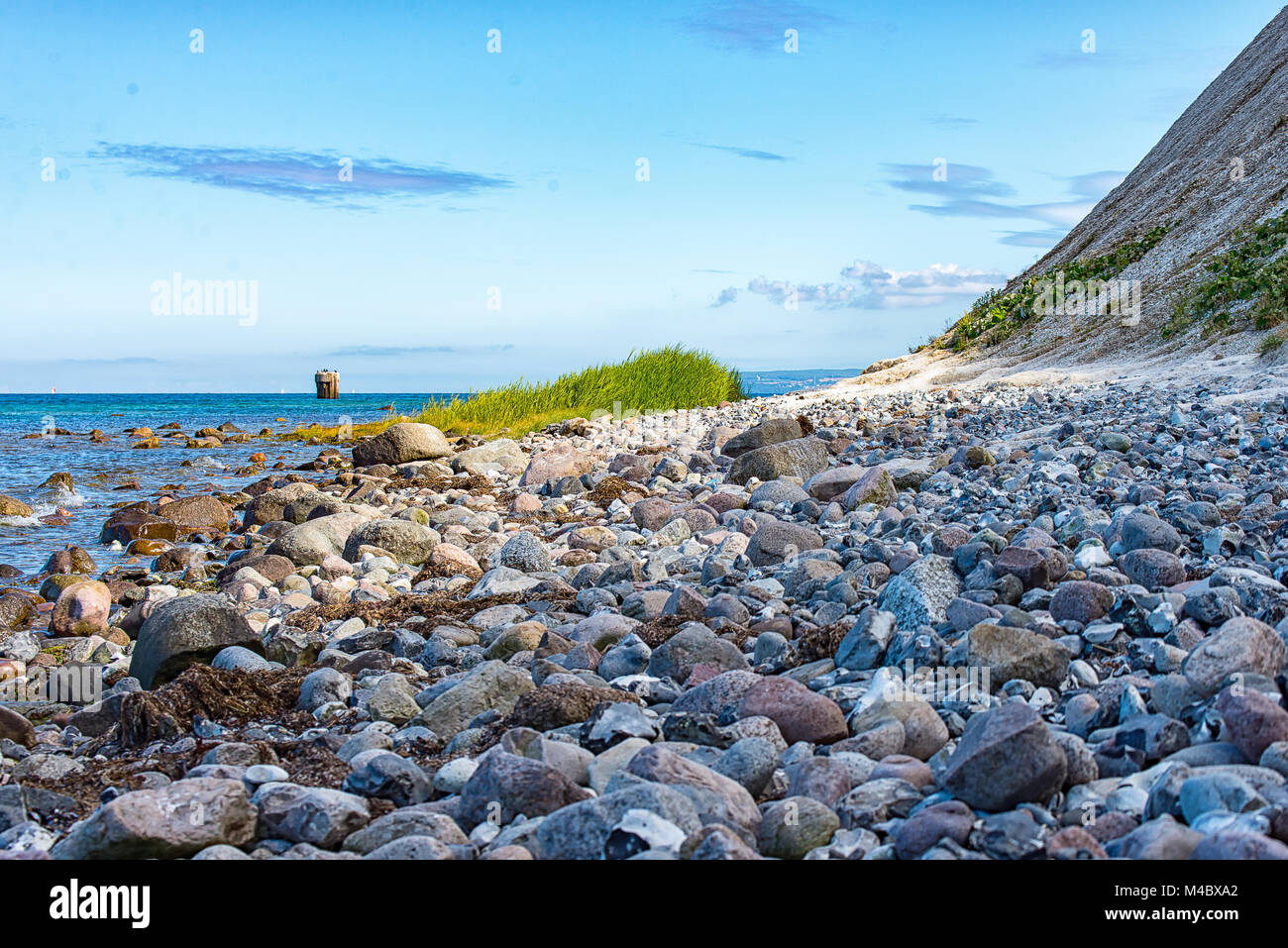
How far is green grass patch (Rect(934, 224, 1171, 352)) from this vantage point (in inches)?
717

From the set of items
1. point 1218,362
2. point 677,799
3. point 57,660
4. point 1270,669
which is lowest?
point 57,660

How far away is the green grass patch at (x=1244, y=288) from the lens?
13.1m

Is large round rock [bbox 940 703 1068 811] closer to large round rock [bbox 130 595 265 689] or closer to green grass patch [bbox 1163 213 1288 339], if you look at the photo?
large round rock [bbox 130 595 265 689]

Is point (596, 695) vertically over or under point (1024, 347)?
under

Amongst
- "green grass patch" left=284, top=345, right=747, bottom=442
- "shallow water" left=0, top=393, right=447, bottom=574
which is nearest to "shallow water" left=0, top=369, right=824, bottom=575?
"shallow water" left=0, top=393, right=447, bottom=574

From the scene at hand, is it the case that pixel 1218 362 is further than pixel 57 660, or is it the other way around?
pixel 1218 362

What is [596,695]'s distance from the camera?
327 cm

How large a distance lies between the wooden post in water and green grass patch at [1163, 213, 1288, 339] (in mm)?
32103

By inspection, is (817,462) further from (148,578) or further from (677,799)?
(677,799)

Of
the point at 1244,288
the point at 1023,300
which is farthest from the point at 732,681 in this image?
the point at 1023,300

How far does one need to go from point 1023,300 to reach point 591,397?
8.98 m

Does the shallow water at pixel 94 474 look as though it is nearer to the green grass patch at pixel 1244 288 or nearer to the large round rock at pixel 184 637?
the large round rock at pixel 184 637
